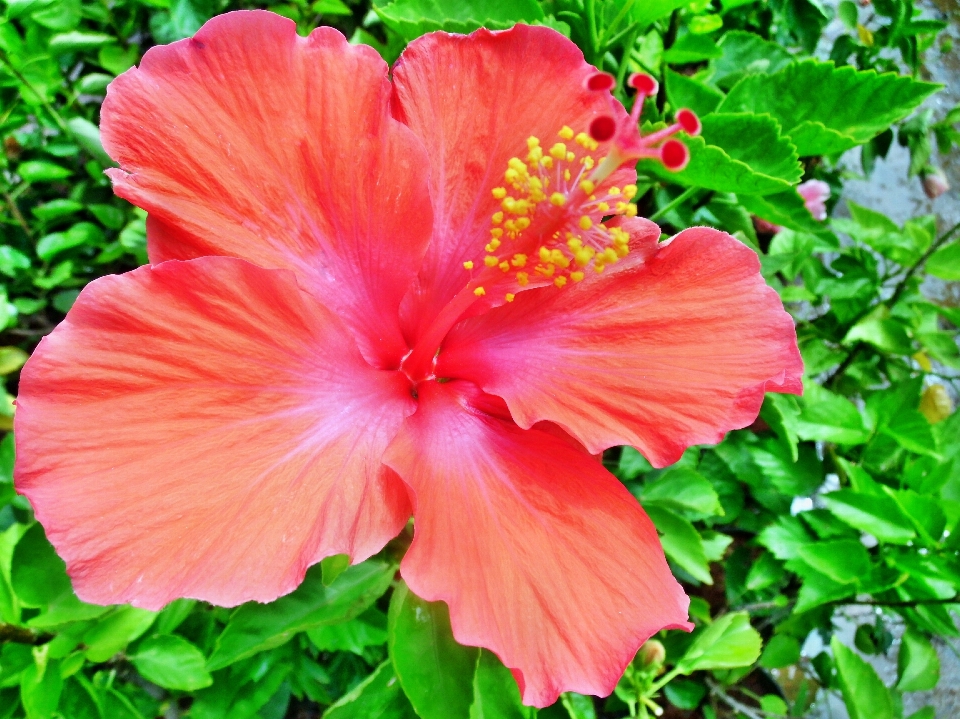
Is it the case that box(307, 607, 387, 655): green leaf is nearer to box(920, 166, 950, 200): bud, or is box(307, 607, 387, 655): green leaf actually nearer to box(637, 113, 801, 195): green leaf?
box(637, 113, 801, 195): green leaf

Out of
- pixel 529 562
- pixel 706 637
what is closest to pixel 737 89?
pixel 529 562

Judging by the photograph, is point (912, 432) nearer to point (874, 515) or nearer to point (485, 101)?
point (874, 515)

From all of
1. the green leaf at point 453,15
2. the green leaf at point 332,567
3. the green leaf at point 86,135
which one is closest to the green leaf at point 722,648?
the green leaf at point 332,567

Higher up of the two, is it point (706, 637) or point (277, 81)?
point (277, 81)

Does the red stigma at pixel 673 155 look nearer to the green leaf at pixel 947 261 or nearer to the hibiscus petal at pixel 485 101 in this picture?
the hibiscus petal at pixel 485 101

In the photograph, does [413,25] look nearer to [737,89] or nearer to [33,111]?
[737,89]

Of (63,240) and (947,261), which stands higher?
(63,240)

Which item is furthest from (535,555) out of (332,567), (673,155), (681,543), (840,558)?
(840,558)
